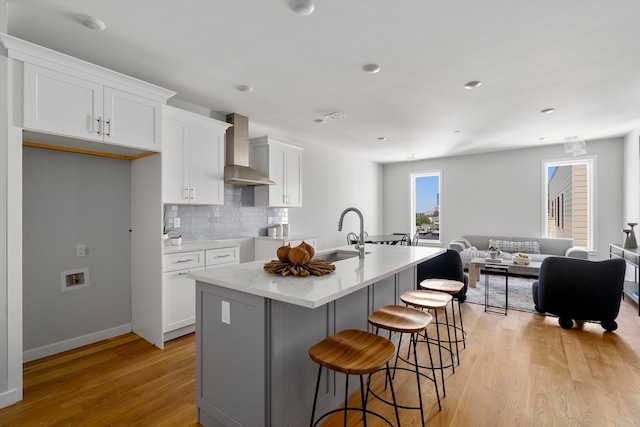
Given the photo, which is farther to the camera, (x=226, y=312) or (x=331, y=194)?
(x=331, y=194)

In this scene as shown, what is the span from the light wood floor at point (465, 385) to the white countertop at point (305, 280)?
0.95m

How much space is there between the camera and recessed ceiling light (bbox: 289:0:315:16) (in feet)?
6.42

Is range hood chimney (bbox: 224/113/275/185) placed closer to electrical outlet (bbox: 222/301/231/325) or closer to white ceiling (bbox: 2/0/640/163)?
white ceiling (bbox: 2/0/640/163)

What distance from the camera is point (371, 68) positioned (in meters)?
2.86

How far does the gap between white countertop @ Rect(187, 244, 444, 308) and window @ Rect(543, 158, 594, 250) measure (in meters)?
5.78

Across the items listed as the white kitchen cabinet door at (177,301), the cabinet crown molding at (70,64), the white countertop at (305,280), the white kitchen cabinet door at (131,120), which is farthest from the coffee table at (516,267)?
the cabinet crown molding at (70,64)

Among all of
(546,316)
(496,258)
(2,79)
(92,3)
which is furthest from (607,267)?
(2,79)

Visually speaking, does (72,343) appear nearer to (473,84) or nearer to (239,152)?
(239,152)

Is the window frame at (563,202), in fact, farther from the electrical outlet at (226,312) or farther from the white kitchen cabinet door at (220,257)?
the electrical outlet at (226,312)

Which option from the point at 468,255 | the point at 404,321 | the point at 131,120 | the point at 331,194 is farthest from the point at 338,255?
the point at 468,255

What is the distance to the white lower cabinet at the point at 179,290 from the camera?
304 centimetres

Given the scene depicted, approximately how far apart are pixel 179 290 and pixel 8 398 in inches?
53.3

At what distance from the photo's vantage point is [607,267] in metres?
3.11

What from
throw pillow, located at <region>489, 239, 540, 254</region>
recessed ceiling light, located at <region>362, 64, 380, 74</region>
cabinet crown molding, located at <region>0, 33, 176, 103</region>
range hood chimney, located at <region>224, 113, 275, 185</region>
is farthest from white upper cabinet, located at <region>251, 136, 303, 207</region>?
throw pillow, located at <region>489, 239, 540, 254</region>
